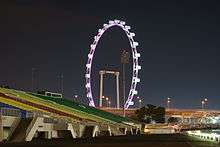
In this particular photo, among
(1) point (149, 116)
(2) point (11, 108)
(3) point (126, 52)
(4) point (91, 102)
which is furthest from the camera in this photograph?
(1) point (149, 116)

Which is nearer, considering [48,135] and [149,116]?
[48,135]

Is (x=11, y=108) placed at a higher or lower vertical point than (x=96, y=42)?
lower

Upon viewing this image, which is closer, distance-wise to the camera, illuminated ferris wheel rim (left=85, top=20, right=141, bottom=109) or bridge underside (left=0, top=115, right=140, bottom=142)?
bridge underside (left=0, top=115, right=140, bottom=142)

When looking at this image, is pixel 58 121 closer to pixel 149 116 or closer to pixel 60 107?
pixel 60 107

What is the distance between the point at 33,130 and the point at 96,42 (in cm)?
5902

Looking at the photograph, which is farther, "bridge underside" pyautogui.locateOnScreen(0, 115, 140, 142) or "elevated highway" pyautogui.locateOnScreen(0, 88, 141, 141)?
"elevated highway" pyautogui.locateOnScreen(0, 88, 141, 141)

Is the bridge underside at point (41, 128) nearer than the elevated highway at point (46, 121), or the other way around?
the bridge underside at point (41, 128)

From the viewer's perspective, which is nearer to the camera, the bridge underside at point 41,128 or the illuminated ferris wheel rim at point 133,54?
the bridge underside at point 41,128

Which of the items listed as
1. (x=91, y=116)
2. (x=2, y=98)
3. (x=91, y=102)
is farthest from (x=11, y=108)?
(x=91, y=102)

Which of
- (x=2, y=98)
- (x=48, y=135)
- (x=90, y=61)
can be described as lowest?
(x=48, y=135)

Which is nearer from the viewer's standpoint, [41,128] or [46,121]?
[41,128]

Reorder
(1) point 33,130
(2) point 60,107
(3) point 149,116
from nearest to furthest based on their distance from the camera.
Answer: (1) point 33,130, (2) point 60,107, (3) point 149,116

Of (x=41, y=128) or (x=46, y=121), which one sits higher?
(x=46, y=121)

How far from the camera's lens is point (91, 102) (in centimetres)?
13550
